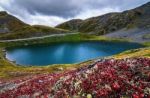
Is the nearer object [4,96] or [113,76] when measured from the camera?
[113,76]

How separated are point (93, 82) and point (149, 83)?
12.7 ft

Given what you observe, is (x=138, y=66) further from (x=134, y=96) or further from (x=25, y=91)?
(x=25, y=91)

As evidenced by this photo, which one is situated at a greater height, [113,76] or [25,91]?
[113,76]

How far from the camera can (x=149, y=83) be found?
60.5 ft

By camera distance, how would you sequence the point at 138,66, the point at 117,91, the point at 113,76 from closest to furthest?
1. the point at 117,91
2. the point at 113,76
3. the point at 138,66

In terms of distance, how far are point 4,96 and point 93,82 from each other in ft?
51.7

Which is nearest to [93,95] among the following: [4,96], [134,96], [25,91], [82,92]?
[82,92]

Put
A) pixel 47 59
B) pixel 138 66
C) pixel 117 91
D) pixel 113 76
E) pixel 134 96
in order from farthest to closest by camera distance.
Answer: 1. pixel 47 59
2. pixel 138 66
3. pixel 113 76
4. pixel 117 91
5. pixel 134 96

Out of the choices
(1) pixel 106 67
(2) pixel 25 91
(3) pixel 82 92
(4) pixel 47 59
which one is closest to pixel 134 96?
(3) pixel 82 92

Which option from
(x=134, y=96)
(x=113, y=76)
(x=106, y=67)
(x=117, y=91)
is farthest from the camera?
(x=106, y=67)

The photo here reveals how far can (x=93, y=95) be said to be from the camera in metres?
19.1

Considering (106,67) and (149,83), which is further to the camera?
(106,67)

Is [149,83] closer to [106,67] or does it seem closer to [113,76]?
[113,76]

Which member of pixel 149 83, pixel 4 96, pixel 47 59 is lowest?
pixel 47 59
